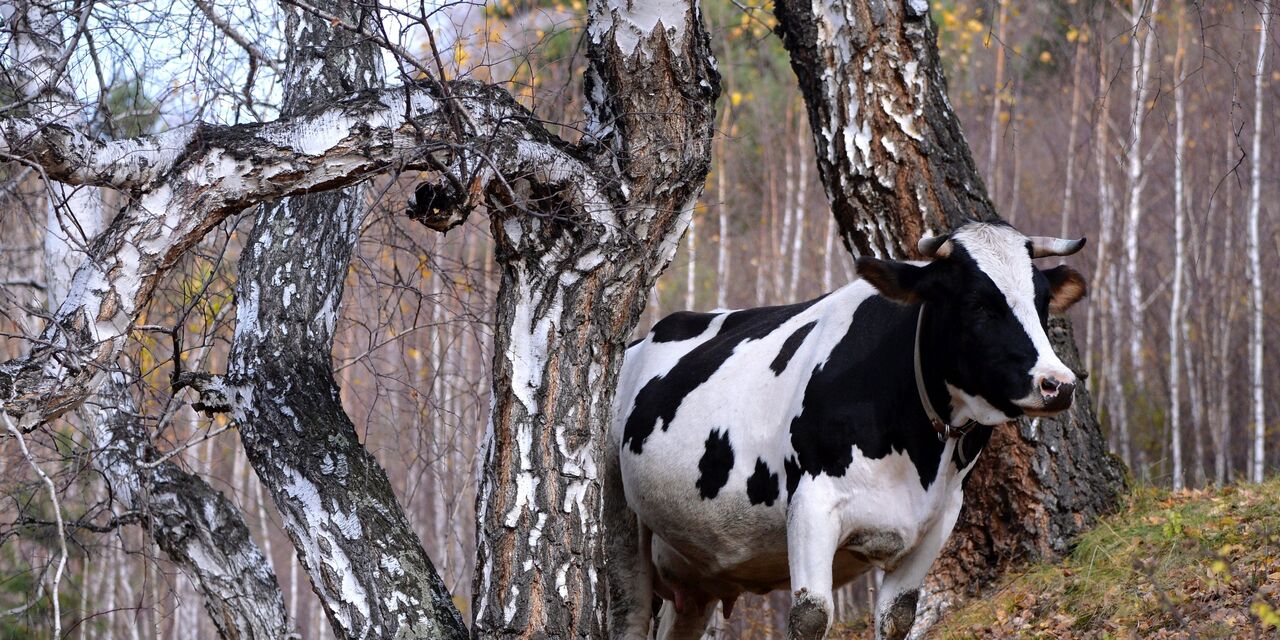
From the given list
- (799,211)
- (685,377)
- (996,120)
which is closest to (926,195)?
(685,377)

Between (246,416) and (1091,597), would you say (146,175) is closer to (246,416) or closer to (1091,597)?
(246,416)

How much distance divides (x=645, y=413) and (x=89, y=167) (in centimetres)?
311

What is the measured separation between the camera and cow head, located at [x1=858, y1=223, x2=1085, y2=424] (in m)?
4.70

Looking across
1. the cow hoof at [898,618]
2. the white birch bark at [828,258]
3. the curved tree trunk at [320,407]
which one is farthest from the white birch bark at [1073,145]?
the curved tree trunk at [320,407]

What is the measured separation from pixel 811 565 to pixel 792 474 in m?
0.45

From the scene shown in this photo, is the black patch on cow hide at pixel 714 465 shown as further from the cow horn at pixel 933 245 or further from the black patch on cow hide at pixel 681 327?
the cow horn at pixel 933 245

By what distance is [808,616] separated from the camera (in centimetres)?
510

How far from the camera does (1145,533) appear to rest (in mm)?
6512

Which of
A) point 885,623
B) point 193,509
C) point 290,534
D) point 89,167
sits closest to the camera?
point 89,167

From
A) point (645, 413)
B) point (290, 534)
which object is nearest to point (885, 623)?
point (645, 413)

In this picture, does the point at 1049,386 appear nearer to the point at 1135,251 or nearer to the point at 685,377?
the point at 685,377

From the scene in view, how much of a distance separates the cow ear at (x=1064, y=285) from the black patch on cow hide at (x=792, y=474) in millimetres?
1290

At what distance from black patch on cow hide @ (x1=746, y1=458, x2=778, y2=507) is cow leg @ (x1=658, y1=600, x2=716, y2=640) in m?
1.54

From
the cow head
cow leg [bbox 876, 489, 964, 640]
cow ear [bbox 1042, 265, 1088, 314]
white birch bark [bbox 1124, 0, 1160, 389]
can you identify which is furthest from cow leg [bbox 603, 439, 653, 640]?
white birch bark [bbox 1124, 0, 1160, 389]
